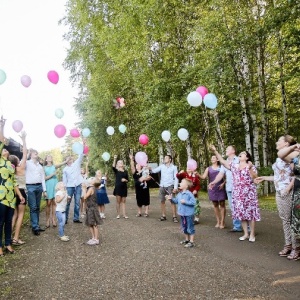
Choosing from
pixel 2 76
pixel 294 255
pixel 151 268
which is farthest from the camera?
pixel 2 76

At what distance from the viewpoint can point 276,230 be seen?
8.41 m

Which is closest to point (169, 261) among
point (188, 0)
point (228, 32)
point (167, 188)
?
point (167, 188)

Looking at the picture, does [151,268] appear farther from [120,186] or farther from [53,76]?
[53,76]

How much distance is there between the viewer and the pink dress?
7.38 meters

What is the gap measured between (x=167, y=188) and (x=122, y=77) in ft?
47.2

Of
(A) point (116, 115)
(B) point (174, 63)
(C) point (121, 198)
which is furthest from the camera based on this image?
(A) point (116, 115)

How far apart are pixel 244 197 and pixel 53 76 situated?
6700 mm

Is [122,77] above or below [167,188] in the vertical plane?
above

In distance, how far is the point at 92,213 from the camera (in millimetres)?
7672

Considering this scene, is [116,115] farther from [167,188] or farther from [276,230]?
[276,230]

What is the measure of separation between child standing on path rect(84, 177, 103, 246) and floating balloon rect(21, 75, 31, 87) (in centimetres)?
365

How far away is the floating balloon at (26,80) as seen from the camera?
9.52 metres

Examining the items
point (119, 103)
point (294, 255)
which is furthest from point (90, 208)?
point (119, 103)

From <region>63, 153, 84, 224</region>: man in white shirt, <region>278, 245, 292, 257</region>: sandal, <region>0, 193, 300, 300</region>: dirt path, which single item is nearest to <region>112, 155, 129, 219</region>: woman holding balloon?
<region>63, 153, 84, 224</region>: man in white shirt
